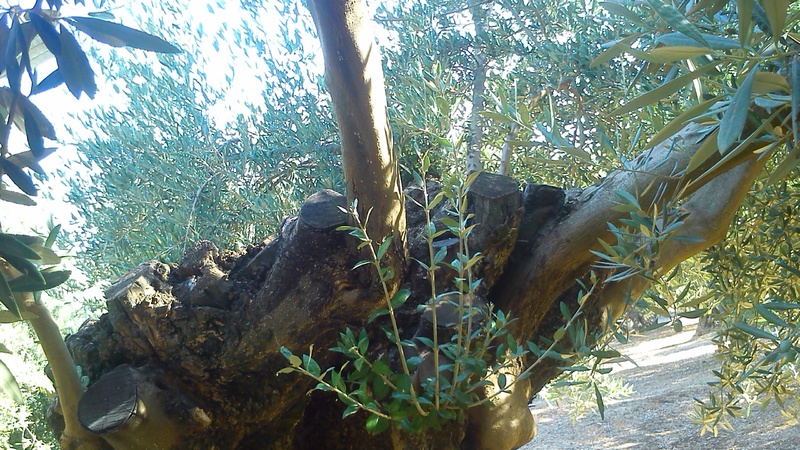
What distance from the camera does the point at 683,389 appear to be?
7.49m

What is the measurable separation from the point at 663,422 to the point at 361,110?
5609 mm

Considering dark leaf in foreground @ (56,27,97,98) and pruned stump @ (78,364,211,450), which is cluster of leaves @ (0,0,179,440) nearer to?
dark leaf in foreground @ (56,27,97,98)

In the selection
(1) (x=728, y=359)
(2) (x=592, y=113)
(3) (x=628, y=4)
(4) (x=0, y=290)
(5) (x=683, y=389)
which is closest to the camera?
(4) (x=0, y=290)

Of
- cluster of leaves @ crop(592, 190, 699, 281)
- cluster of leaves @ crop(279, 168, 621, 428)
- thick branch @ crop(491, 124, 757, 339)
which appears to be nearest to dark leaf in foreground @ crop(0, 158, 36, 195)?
cluster of leaves @ crop(279, 168, 621, 428)

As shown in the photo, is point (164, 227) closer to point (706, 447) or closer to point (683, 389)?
point (706, 447)

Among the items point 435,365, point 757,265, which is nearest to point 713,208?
point 757,265

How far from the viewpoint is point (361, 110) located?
204 centimetres

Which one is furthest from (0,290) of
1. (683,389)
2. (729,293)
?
(683,389)

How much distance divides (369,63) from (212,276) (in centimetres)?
94

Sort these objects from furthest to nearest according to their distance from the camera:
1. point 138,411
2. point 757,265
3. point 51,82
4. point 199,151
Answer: point 199,151 → point 757,265 → point 138,411 → point 51,82

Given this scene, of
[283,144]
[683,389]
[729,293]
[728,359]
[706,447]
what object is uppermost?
[283,144]

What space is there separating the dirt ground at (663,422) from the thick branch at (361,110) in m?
2.41

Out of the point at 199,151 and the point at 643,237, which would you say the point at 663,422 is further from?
the point at 643,237

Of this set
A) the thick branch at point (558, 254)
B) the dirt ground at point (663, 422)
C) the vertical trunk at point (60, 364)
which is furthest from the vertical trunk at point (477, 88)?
the vertical trunk at point (60, 364)
